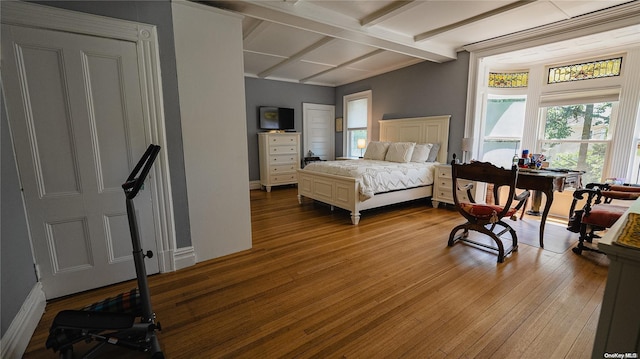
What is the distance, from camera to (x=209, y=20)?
235 centimetres

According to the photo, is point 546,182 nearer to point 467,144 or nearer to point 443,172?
point 467,144

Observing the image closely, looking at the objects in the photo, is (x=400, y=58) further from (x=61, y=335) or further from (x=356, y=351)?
(x=61, y=335)

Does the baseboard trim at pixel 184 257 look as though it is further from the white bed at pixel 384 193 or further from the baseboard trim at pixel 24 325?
the white bed at pixel 384 193

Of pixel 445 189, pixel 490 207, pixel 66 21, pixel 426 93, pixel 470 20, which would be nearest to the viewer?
pixel 66 21

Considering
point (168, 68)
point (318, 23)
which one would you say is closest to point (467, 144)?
point (318, 23)

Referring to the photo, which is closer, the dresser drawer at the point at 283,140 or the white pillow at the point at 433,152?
the white pillow at the point at 433,152

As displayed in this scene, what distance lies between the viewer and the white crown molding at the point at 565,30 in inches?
111

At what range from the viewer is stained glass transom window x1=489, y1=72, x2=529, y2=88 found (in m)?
4.53

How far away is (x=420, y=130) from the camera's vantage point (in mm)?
4980

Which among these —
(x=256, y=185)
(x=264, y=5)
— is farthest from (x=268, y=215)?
(x=264, y=5)

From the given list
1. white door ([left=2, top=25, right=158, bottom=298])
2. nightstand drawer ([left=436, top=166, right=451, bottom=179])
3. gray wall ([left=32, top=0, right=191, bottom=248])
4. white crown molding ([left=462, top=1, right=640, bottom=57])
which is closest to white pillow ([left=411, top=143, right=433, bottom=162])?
nightstand drawer ([left=436, top=166, right=451, bottom=179])

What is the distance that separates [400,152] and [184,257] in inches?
147

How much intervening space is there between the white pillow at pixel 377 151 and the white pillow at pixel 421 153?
574 mm

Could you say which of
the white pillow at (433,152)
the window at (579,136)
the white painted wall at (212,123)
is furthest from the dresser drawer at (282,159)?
the window at (579,136)
